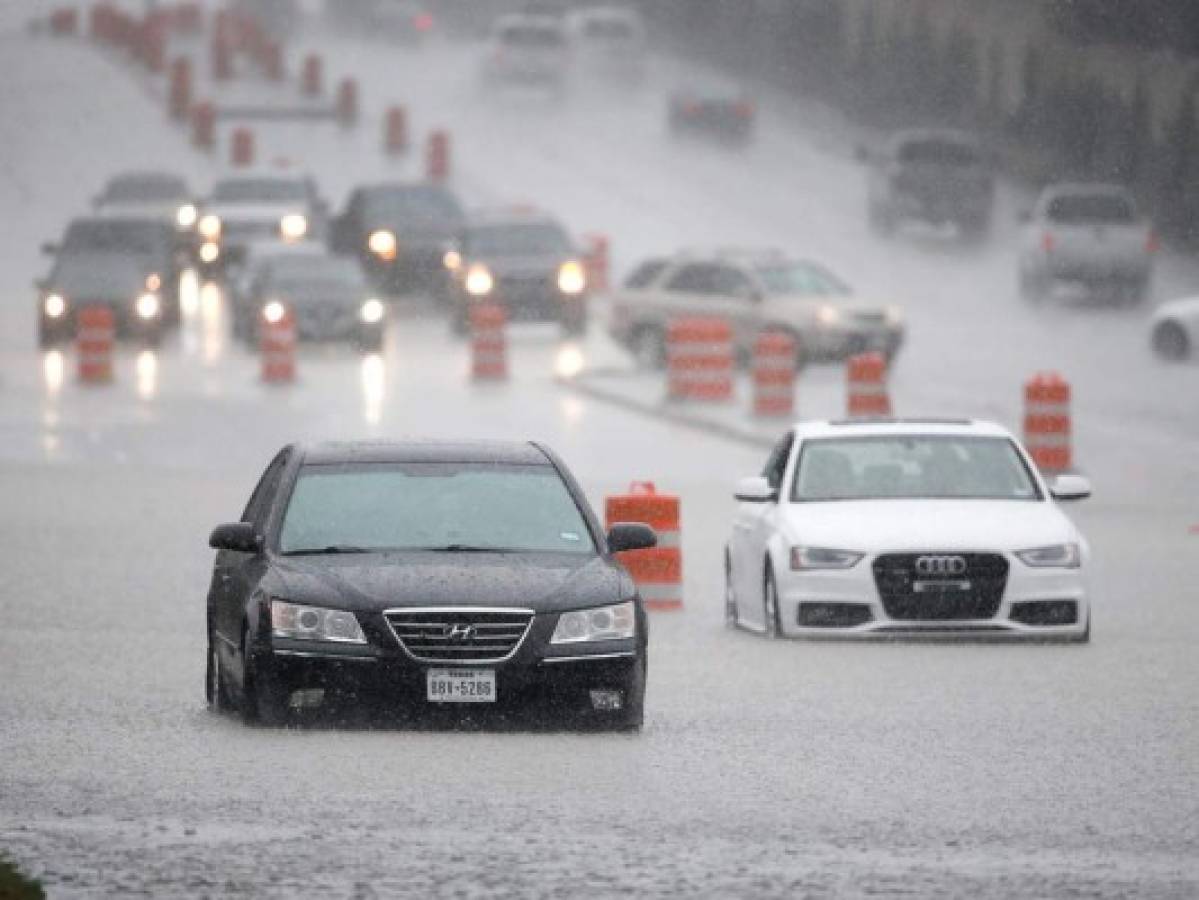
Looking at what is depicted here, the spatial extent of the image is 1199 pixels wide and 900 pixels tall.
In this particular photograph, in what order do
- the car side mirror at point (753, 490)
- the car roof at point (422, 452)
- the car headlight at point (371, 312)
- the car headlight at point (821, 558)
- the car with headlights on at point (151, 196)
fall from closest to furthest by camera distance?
the car roof at point (422, 452), the car headlight at point (821, 558), the car side mirror at point (753, 490), the car headlight at point (371, 312), the car with headlights on at point (151, 196)

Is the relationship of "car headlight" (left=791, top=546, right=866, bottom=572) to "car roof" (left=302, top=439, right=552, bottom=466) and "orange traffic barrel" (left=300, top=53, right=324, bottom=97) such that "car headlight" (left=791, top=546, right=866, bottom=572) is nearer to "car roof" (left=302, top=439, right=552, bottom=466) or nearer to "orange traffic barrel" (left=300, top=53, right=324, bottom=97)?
"car roof" (left=302, top=439, right=552, bottom=466)

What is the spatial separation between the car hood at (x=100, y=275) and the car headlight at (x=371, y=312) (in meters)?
3.35

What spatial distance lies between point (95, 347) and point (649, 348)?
7.20 metres

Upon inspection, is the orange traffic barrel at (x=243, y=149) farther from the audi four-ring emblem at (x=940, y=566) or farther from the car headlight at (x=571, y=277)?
the audi four-ring emblem at (x=940, y=566)

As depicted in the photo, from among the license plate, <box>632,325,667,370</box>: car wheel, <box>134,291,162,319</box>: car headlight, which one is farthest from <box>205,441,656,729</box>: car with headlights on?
<box>134,291,162,319</box>: car headlight

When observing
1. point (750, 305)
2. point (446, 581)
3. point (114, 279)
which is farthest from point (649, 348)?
point (446, 581)

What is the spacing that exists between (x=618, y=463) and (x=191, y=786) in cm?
2183

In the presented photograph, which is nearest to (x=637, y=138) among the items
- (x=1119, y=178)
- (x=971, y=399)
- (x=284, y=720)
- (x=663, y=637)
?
(x=1119, y=178)

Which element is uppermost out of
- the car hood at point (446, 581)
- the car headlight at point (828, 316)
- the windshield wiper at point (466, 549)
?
the windshield wiper at point (466, 549)

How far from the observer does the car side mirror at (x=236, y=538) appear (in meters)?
14.9

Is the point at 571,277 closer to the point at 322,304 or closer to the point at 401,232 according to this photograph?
the point at 322,304

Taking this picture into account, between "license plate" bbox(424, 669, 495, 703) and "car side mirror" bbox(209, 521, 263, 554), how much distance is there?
46.0 inches

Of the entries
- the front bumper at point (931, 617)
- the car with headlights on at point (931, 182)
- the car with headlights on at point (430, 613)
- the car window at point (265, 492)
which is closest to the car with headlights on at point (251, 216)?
the car with headlights on at point (931, 182)

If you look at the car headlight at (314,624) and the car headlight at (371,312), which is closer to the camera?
the car headlight at (314,624)
